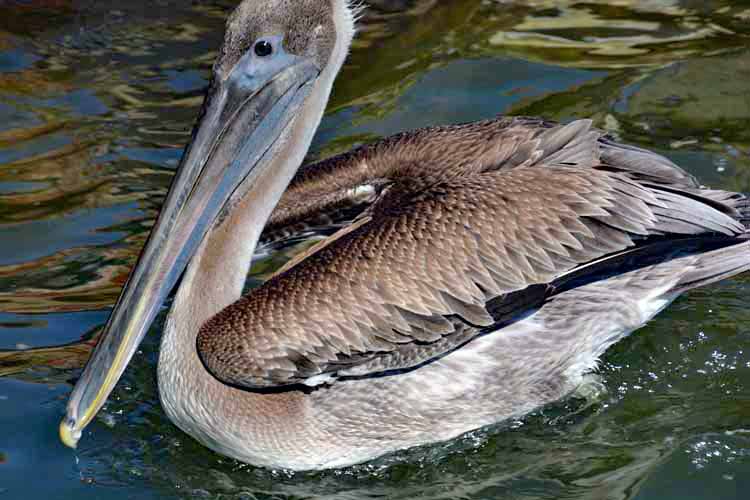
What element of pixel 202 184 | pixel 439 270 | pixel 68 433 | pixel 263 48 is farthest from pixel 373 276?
pixel 68 433

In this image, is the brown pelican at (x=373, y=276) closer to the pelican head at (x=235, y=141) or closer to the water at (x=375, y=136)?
the pelican head at (x=235, y=141)

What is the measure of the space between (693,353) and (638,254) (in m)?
0.63

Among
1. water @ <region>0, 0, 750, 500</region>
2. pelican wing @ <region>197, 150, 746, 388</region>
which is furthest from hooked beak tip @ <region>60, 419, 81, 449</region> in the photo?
pelican wing @ <region>197, 150, 746, 388</region>

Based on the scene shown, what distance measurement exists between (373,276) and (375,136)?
230cm

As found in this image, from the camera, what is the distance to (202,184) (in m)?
3.90

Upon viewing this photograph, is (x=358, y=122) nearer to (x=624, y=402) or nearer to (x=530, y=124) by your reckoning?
(x=530, y=124)

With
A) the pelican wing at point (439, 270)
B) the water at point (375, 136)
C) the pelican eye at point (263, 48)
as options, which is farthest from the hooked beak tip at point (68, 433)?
the pelican eye at point (263, 48)

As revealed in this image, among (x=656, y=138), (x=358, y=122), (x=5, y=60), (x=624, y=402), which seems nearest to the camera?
(x=624, y=402)

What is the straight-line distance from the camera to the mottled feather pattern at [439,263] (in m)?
3.87

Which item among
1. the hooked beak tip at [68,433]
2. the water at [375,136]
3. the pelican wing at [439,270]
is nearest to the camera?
the hooked beak tip at [68,433]

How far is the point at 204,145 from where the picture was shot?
153 inches

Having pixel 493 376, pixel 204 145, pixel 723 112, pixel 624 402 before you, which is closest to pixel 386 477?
pixel 493 376

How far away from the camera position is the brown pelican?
3.87 metres

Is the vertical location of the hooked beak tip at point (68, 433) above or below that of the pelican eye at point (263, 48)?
below
